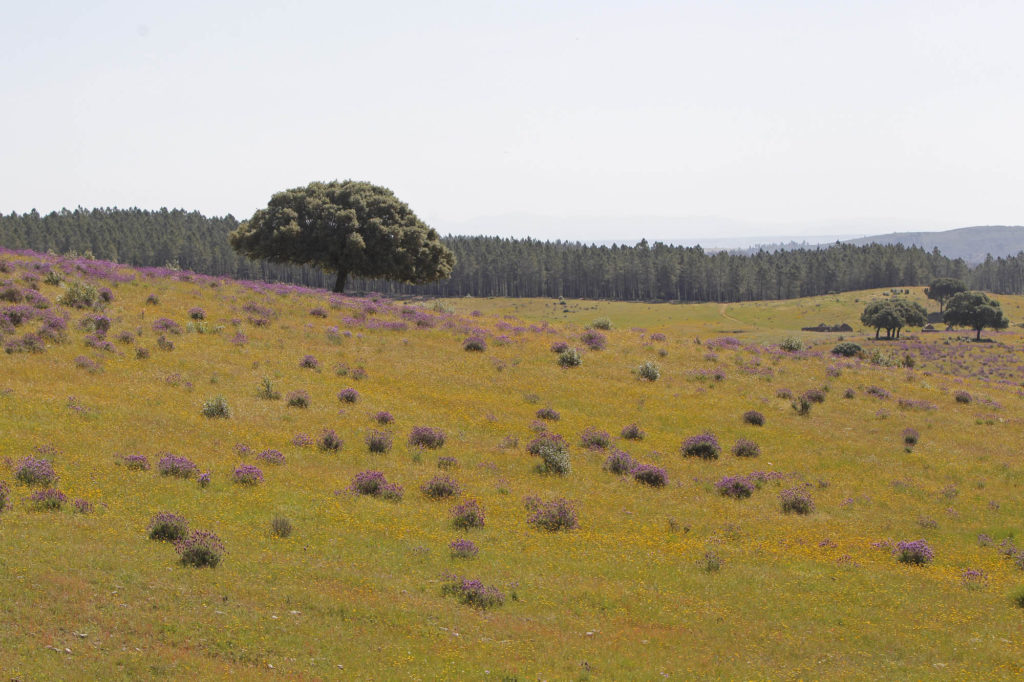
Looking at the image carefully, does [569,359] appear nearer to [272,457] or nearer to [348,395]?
[348,395]

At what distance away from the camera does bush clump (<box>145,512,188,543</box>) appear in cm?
1725

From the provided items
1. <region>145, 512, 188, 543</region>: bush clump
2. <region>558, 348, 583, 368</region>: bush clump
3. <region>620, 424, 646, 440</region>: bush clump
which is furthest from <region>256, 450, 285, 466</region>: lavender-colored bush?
<region>558, 348, 583, 368</region>: bush clump

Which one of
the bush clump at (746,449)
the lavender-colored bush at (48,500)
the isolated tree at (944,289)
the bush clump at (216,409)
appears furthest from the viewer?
the isolated tree at (944,289)

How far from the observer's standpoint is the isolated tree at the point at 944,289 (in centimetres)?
18062

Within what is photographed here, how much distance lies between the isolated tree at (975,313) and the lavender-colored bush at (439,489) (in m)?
152

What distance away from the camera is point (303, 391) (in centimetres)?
3266

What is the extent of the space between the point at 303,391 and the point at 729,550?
20469mm

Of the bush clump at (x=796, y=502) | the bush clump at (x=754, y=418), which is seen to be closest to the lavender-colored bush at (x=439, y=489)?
the bush clump at (x=796, y=502)

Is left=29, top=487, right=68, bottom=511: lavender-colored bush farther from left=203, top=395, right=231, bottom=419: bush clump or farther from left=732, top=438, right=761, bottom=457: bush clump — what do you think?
left=732, top=438, right=761, bottom=457: bush clump

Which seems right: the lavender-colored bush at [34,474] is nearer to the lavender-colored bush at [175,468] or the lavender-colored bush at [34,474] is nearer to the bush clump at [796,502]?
the lavender-colored bush at [175,468]

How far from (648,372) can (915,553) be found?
22.5 m

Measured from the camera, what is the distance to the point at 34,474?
759 inches

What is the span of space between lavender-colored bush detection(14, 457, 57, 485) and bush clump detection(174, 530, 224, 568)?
5.79 m

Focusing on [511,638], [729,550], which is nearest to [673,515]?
[729,550]
